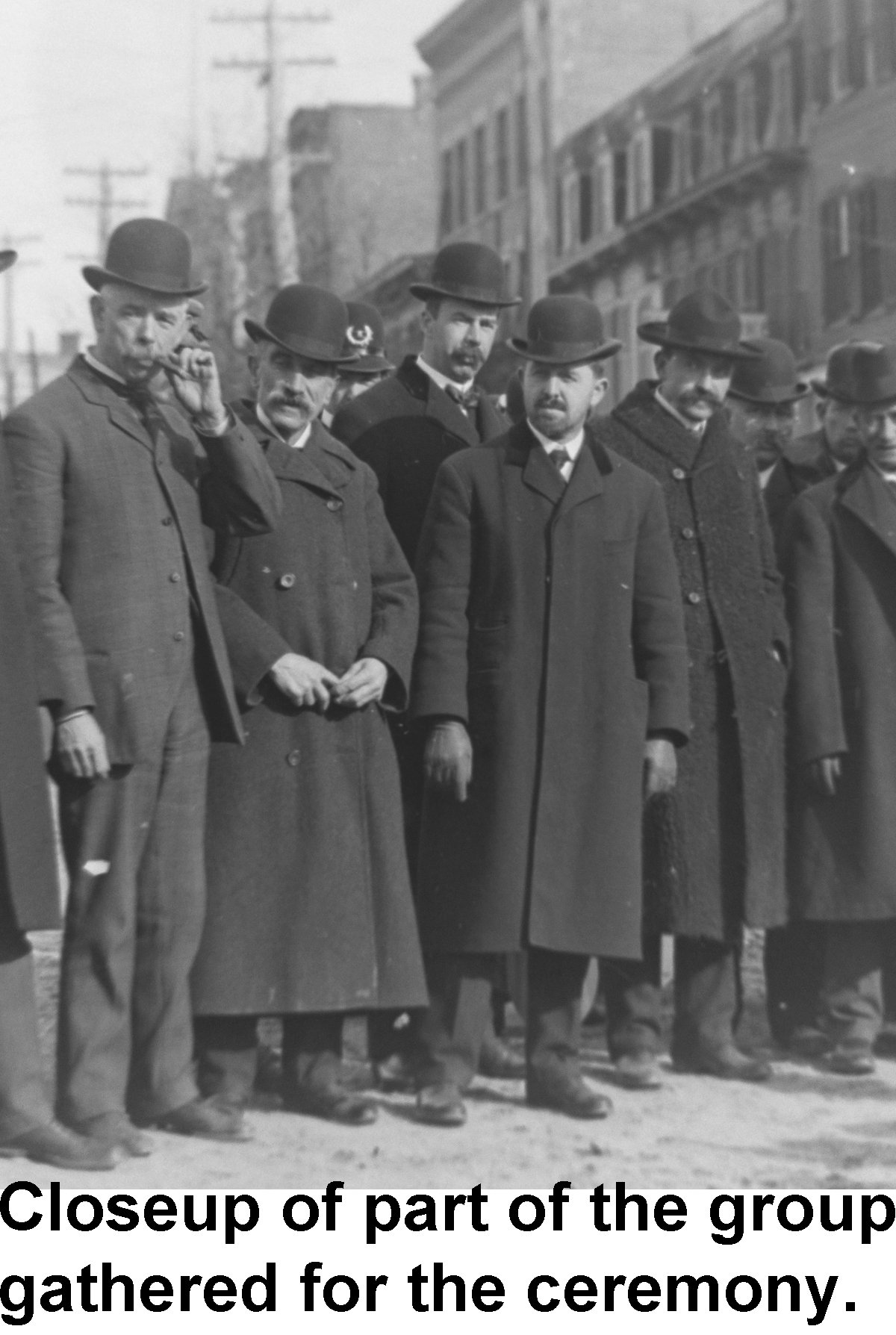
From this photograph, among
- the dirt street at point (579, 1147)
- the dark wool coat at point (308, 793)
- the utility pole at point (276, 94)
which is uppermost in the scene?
the utility pole at point (276, 94)

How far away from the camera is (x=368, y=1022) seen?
7426 millimetres

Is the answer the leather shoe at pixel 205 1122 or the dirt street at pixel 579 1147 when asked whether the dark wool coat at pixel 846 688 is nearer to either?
the dirt street at pixel 579 1147

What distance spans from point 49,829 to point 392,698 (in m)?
1.28

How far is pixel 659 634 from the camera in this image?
738 centimetres

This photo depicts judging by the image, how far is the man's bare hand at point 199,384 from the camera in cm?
649

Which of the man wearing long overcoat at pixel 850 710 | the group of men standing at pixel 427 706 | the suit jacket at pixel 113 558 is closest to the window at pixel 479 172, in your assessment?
the group of men standing at pixel 427 706

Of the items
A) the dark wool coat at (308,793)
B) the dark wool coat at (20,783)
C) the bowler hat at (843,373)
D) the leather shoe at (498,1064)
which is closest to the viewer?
the dark wool coat at (20,783)

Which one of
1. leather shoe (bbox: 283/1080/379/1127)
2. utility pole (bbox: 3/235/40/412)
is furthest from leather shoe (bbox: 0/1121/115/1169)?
utility pole (bbox: 3/235/40/412)

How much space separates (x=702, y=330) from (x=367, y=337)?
1.85m

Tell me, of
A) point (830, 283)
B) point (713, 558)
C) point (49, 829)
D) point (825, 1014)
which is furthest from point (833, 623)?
point (830, 283)

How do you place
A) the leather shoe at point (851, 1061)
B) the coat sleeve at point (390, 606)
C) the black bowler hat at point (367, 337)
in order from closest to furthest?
1. the coat sleeve at point (390, 606)
2. the leather shoe at point (851, 1061)
3. the black bowler hat at point (367, 337)

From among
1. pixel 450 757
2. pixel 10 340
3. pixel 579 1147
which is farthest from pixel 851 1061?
pixel 10 340

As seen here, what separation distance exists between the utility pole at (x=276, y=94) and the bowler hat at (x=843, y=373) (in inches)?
553
